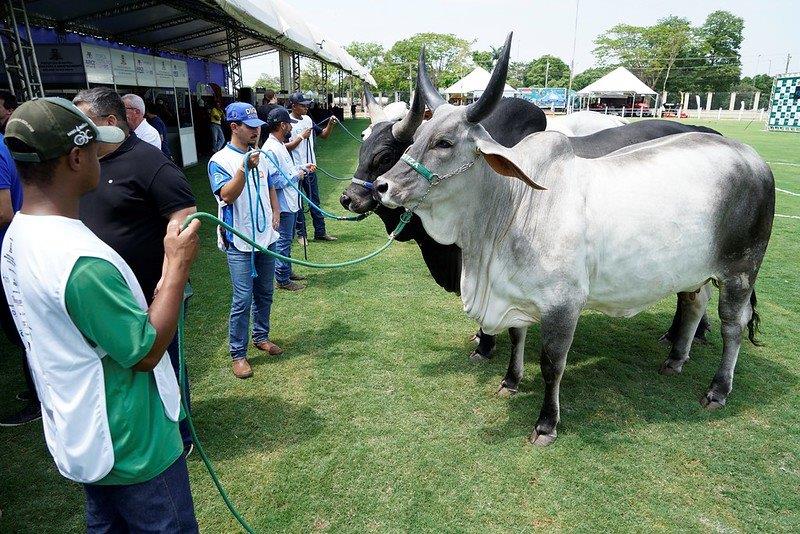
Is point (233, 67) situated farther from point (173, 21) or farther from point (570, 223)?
point (570, 223)

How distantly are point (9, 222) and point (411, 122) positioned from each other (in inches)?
105

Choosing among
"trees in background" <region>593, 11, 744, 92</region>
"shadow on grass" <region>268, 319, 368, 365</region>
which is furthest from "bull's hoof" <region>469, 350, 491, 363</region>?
"trees in background" <region>593, 11, 744, 92</region>

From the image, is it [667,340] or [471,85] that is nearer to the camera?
[667,340]

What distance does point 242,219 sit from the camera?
4000 mm

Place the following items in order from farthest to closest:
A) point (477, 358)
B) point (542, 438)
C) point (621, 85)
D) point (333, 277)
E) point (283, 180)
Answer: point (621, 85), point (333, 277), point (283, 180), point (477, 358), point (542, 438)

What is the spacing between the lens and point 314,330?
16.5ft

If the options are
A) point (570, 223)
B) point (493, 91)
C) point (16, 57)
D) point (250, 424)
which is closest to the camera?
point (493, 91)

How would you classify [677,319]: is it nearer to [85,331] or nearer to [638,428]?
[638,428]

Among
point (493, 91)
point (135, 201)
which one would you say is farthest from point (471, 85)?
point (135, 201)

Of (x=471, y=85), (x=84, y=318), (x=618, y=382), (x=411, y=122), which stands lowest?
(x=618, y=382)

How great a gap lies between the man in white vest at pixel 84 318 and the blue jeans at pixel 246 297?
7.69ft

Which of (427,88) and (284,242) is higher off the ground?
(427,88)

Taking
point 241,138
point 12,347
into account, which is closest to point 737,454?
point 241,138

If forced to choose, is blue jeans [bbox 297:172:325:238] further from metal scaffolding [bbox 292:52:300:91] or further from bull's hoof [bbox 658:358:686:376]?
metal scaffolding [bbox 292:52:300:91]
